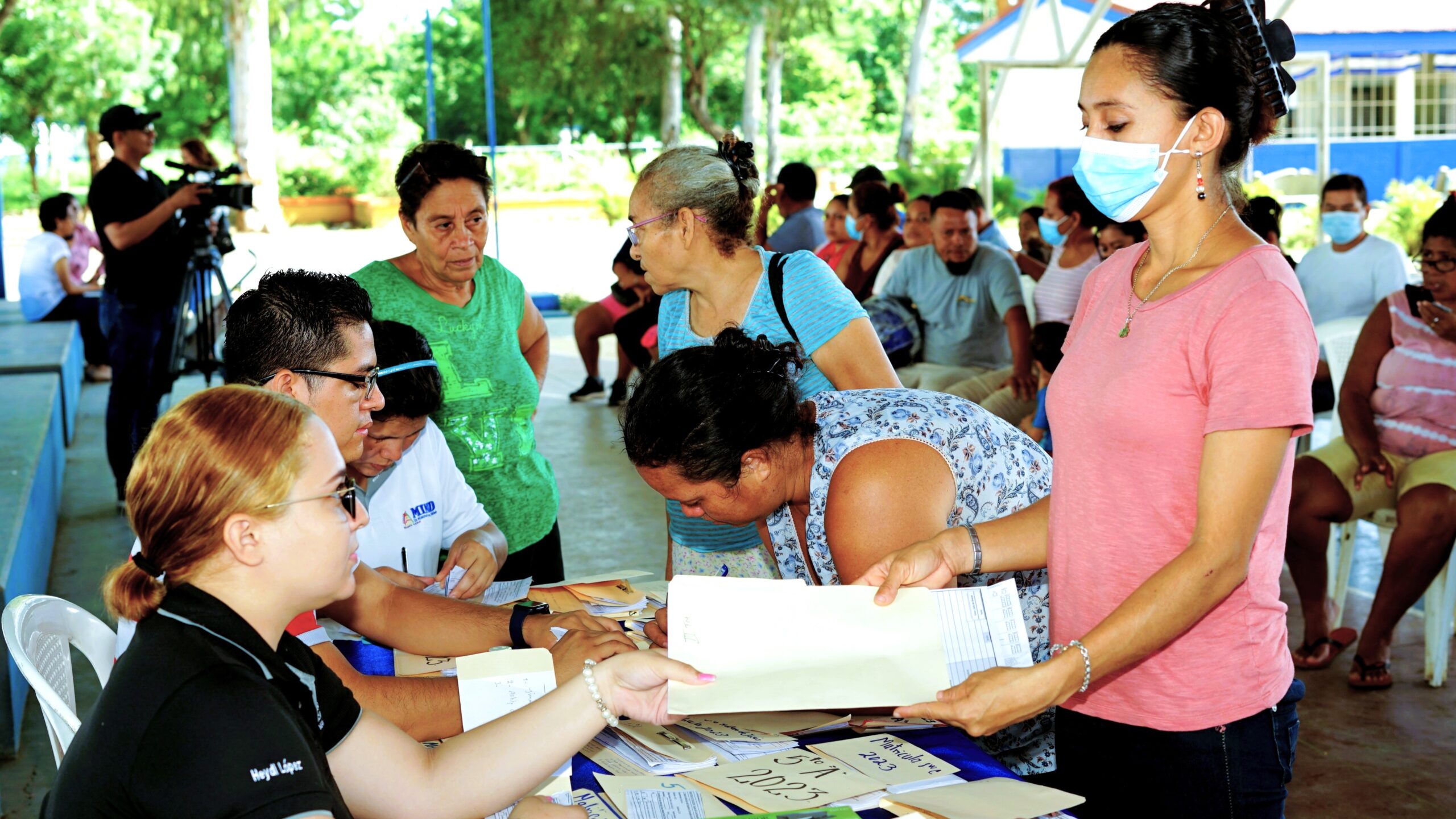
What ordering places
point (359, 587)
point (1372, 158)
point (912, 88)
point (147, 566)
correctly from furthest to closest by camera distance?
1. point (912, 88)
2. point (1372, 158)
3. point (359, 587)
4. point (147, 566)

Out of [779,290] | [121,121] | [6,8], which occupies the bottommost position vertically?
[779,290]

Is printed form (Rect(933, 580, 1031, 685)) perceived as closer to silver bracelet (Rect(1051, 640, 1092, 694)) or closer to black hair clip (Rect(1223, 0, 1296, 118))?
silver bracelet (Rect(1051, 640, 1092, 694))

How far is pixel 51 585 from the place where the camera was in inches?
195

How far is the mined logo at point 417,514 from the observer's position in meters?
2.49

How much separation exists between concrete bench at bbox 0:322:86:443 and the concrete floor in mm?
275

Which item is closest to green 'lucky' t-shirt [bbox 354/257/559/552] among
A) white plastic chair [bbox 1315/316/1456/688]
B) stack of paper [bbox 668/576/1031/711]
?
stack of paper [bbox 668/576/1031/711]

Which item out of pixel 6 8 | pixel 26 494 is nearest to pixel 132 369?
pixel 26 494

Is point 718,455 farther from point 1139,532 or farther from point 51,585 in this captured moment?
point 51,585

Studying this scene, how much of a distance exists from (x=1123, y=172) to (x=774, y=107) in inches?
784

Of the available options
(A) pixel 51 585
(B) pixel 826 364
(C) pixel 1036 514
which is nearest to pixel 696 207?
(B) pixel 826 364

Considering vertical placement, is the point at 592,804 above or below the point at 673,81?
below

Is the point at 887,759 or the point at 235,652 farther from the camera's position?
the point at 887,759

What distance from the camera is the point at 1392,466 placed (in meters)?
4.12

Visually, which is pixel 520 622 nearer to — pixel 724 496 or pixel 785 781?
pixel 724 496
